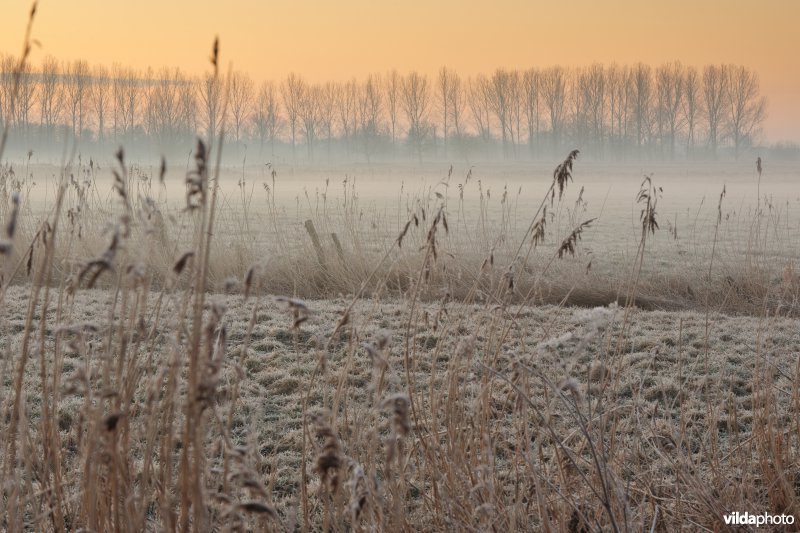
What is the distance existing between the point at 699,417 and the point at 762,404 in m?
0.24

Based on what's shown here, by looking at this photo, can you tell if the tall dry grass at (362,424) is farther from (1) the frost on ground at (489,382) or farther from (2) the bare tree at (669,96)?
(2) the bare tree at (669,96)

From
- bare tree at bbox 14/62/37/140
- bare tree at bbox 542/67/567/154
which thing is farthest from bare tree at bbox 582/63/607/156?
bare tree at bbox 14/62/37/140

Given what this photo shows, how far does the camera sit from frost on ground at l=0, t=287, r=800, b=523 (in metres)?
1.95

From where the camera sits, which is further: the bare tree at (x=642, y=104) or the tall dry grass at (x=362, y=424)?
the bare tree at (x=642, y=104)

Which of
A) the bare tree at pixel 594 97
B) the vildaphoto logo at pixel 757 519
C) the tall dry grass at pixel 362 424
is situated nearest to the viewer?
the tall dry grass at pixel 362 424

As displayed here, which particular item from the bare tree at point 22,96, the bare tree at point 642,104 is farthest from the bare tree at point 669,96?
the bare tree at point 22,96

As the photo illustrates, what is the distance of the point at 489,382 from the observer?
8.03 ft

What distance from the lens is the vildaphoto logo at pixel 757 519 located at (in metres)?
1.87

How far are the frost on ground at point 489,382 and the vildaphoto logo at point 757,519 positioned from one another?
0.11 meters

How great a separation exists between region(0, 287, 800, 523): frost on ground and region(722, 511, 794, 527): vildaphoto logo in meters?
0.11

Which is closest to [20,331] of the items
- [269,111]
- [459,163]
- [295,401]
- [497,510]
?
[295,401]

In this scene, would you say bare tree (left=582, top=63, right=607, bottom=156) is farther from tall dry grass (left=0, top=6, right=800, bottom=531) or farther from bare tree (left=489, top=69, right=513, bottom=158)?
tall dry grass (left=0, top=6, right=800, bottom=531)

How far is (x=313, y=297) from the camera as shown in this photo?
5629 millimetres

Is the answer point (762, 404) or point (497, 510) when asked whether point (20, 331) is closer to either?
point (497, 510)
